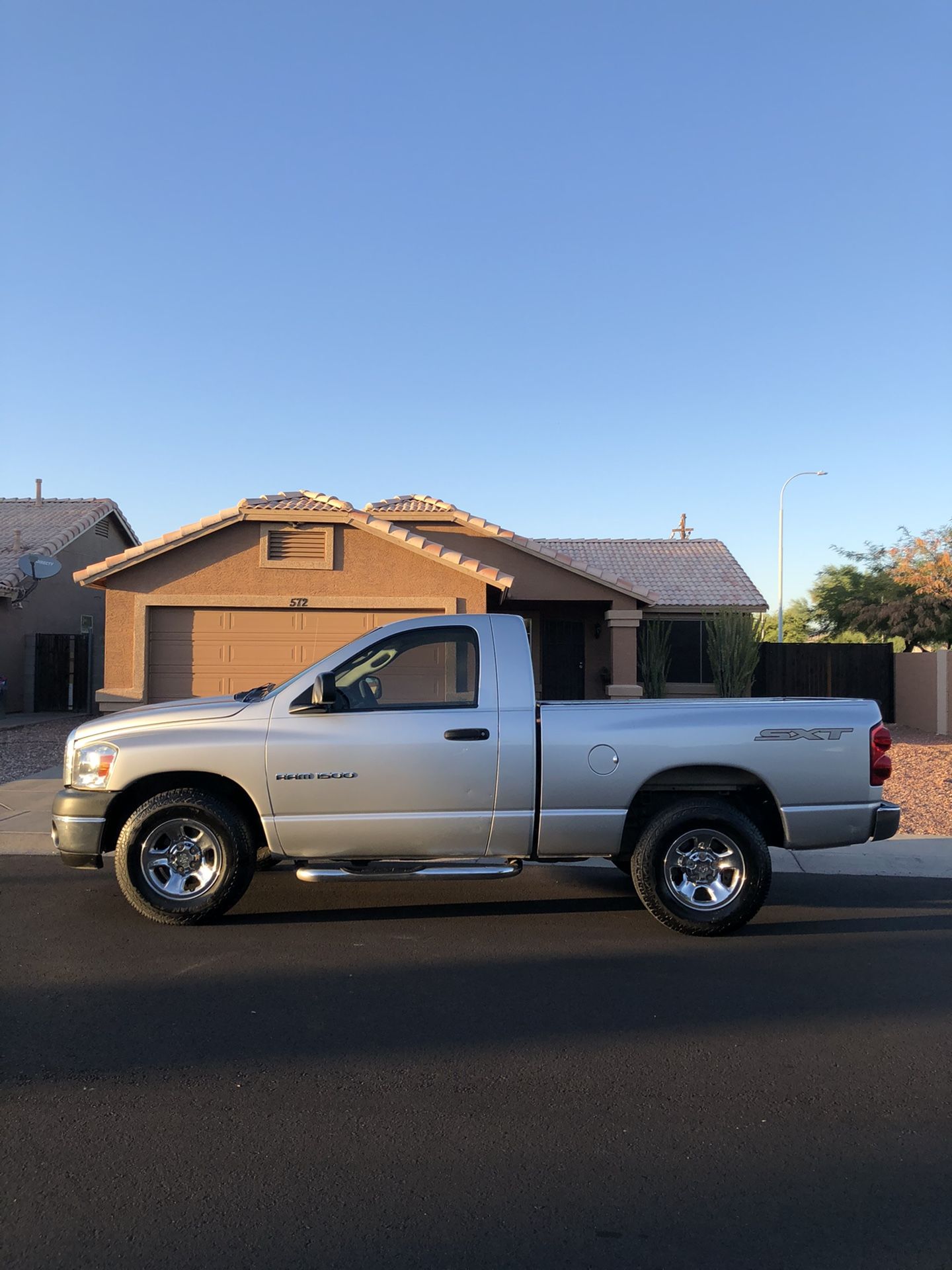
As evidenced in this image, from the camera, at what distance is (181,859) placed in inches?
247

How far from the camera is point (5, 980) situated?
5.27 metres

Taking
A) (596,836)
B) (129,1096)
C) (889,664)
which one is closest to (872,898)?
(596,836)

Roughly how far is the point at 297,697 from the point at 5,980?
2258 millimetres

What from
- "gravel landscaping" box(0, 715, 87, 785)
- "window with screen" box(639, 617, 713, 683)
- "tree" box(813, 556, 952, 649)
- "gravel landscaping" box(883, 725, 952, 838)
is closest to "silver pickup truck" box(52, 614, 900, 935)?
"gravel landscaping" box(883, 725, 952, 838)

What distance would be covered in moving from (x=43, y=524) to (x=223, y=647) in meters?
12.9

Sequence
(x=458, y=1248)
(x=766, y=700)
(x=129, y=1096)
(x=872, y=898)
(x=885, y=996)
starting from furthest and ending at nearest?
(x=872, y=898) → (x=766, y=700) → (x=885, y=996) → (x=129, y=1096) → (x=458, y=1248)

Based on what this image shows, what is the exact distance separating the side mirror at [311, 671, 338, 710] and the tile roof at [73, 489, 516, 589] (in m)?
8.23

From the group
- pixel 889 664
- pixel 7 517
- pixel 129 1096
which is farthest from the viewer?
pixel 7 517

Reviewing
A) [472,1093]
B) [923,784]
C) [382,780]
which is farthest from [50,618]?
[472,1093]

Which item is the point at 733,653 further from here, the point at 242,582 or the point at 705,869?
the point at 705,869

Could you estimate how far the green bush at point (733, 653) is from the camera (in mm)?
20109

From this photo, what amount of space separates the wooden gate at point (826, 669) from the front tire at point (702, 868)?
16.7 m

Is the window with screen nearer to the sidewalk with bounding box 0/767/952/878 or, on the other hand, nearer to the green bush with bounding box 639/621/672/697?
the green bush with bounding box 639/621/672/697

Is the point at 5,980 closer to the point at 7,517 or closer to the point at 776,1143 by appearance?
the point at 776,1143
